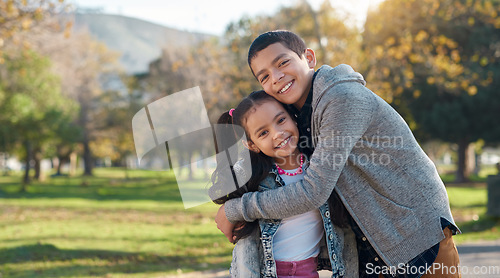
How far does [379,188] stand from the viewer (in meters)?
2.02

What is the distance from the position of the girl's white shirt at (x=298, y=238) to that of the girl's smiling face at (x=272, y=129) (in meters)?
0.18

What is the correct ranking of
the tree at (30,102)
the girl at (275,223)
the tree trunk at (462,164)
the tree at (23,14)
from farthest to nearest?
1. the tree trunk at (462,164)
2. the tree at (30,102)
3. the tree at (23,14)
4. the girl at (275,223)

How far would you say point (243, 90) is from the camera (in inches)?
413

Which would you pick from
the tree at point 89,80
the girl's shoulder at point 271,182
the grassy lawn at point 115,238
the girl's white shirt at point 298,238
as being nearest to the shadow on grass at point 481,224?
the grassy lawn at point 115,238

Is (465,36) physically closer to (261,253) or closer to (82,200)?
(82,200)

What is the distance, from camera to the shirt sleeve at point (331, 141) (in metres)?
1.93

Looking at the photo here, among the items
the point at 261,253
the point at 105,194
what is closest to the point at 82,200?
the point at 105,194

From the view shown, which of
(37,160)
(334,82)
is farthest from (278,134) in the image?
(37,160)

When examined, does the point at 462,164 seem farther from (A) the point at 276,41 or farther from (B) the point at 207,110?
(A) the point at 276,41

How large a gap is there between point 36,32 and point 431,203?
24.9 ft

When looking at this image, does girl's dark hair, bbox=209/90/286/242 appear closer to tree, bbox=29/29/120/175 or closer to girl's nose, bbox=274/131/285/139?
girl's nose, bbox=274/131/285/139

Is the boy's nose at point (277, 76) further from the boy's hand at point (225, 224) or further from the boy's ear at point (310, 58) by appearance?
the boy's hand at point (225, 224)

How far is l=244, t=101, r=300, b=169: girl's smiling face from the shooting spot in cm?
228

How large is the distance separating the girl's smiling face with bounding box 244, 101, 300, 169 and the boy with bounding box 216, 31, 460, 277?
0.22 m
